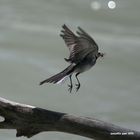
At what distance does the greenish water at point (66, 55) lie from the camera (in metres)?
7.66

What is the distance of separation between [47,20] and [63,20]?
0.72 ft

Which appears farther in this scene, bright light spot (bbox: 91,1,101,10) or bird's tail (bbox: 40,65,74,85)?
bright light spot (bbox: 91,1,101,10)

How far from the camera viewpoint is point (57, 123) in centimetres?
455

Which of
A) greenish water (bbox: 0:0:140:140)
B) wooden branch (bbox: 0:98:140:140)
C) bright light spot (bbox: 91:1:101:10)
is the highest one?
bright light spot (bbox: 91:1:101:10)

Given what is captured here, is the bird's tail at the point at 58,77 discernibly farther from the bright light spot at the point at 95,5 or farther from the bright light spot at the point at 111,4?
the bright light spot at the point at 111,4

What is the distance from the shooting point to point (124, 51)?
29.7 feet

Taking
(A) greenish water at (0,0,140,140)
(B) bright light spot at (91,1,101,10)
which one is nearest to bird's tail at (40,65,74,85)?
(A) greenish water at (0,0,140,140)

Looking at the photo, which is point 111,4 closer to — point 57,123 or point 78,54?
point 78,54

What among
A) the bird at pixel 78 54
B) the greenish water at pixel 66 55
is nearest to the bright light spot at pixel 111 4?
the greenish water at pixel 66 55

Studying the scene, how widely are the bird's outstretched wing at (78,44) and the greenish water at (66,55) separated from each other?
8.17 ft

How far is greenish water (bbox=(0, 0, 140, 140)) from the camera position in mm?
7659

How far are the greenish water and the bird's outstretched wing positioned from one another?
8.17 feet

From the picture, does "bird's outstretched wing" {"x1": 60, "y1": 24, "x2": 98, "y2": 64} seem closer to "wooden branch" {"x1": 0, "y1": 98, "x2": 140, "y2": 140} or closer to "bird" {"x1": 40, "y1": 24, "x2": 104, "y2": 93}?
"bird" {"x1": 40, "y1": 24, "x2": 104, "y2": 93}

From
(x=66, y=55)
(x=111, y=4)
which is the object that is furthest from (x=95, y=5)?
(x=66, y=55)
